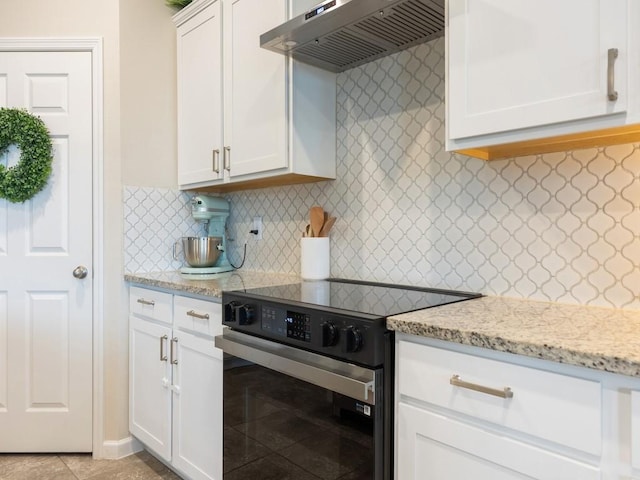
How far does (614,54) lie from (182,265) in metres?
2.26

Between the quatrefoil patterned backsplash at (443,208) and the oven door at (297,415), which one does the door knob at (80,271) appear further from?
the oven door at (297,415)

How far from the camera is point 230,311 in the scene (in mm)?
1606

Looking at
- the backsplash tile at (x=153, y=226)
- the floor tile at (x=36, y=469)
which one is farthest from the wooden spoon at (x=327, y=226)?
the floor tile at (x=36, y=469)

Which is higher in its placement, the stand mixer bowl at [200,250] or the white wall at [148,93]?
the white wall at [148,93]

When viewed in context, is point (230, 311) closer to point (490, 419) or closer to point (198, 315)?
point (198, 315)

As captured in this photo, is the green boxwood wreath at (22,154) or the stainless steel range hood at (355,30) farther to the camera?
the green boxwood wreath at (22,154)

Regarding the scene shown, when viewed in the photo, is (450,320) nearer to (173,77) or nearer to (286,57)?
(286,57)

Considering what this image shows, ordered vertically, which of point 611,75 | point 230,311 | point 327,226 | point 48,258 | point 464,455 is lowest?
point 464,455

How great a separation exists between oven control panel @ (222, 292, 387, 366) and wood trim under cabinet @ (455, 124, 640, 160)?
2.03ft

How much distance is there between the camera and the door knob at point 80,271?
2.32 metres

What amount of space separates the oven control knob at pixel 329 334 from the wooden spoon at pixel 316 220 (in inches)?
34.4

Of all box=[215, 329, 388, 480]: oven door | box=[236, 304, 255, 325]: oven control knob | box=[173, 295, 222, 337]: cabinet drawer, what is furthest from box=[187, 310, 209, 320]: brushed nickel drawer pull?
box=[236, 304, 255, 325]: oven control knob

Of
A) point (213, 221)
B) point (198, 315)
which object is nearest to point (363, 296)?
point (198, 315)

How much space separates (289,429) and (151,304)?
1.07 metres
